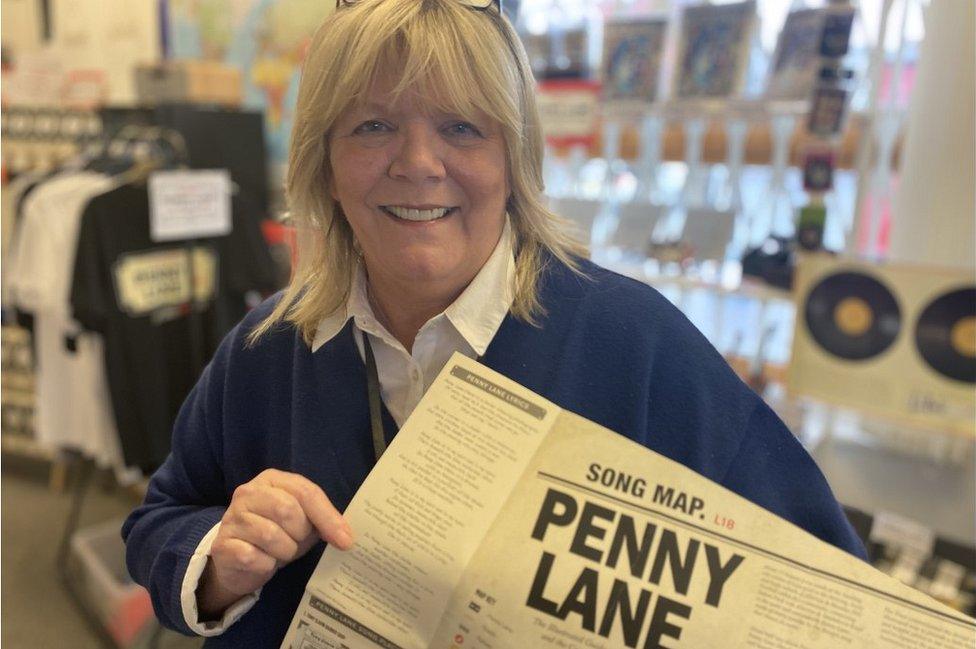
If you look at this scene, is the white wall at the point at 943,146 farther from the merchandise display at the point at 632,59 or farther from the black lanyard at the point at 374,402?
the black lanyard at the point at 374,402

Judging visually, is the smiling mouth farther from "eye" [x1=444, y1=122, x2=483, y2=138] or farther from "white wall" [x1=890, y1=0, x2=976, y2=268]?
"white wall" [x1=890, y1=0, x2=976, y2=268]

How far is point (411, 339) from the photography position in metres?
0.89

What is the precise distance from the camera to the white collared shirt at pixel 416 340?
794 mm

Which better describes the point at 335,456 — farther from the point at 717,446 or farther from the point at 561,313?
the point at 717,446

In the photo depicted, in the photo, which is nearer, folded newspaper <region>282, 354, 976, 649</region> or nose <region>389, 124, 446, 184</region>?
folded newspaper <region>282, 354, 976, 649</region>

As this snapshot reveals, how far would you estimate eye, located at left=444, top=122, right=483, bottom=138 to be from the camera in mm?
791

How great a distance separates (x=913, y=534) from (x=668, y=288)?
2.71ft

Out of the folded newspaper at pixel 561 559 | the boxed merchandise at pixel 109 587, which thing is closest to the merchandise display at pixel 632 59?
the folded newspaper at pixel 561 559

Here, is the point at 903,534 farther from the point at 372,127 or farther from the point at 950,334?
the point at 372,127

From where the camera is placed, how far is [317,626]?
2.33 ft

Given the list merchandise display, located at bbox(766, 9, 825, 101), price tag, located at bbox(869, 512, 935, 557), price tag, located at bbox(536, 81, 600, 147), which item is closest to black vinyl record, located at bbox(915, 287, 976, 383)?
price tag, located at bbox(869, 512, 935, 557)

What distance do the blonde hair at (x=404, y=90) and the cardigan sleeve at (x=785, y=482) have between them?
0.28 metres

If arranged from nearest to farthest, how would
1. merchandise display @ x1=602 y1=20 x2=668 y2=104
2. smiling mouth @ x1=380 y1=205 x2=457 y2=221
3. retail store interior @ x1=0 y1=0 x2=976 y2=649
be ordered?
smiling mouth @ x1=380 y1=205 x2=457 y2=221
retail store interior @ x1=0 y1=0 x2=976 y2=649
merchandise display @ x1=602 y1=20 x2=668 y2=104

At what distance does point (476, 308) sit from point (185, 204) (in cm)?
163
